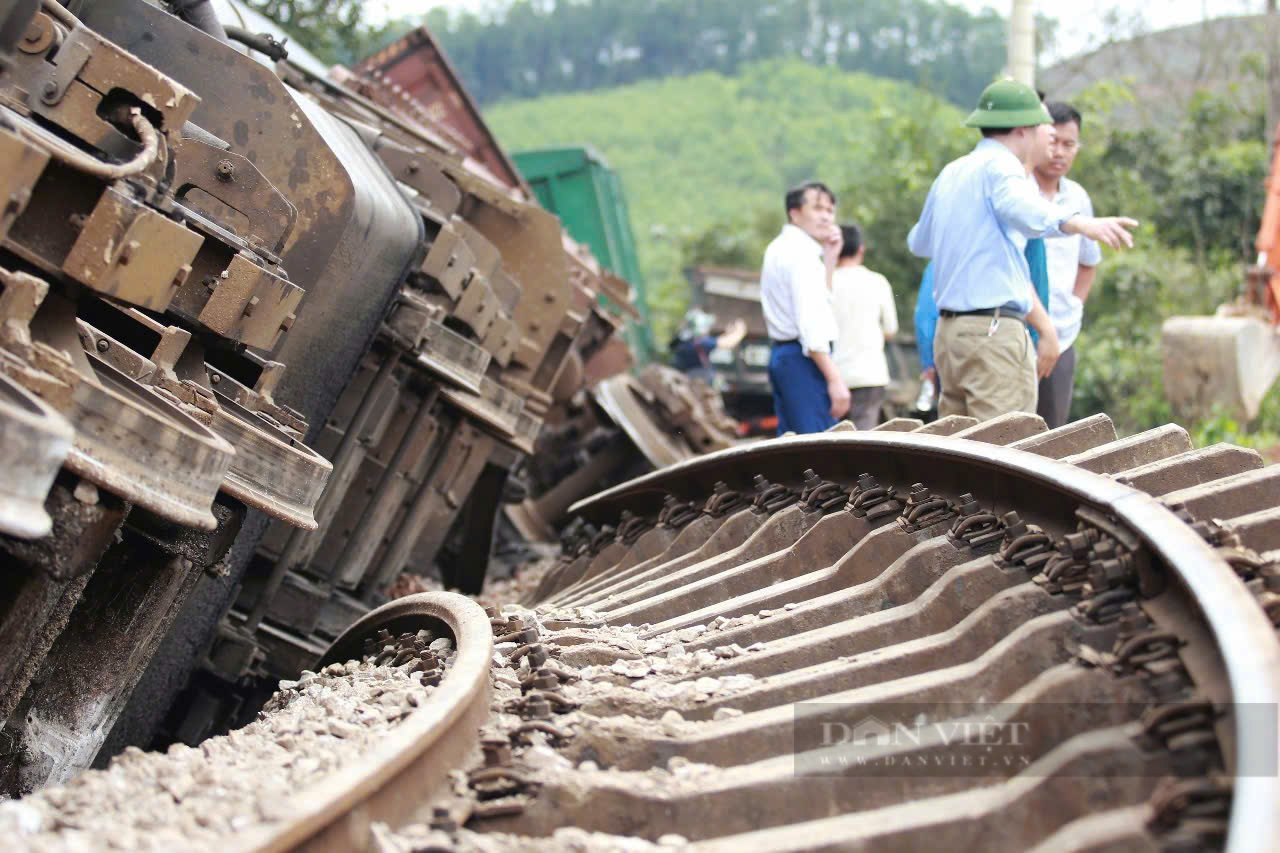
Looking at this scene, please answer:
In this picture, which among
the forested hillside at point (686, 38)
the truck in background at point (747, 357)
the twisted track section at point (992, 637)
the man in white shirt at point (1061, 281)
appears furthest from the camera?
the forested hillside at point (686, 38)

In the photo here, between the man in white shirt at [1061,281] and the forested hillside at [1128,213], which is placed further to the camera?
the forested hillside at [1128,213]

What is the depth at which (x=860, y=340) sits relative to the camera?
28.4ft

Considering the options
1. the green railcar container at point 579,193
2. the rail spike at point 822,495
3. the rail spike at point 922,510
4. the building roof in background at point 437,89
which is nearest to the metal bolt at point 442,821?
the rail spike at point 922,510

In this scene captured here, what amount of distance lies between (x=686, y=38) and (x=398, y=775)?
8636 centimetres

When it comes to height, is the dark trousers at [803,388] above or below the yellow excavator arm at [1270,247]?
below

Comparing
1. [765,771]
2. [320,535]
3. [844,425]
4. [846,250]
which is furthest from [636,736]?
[846,250]

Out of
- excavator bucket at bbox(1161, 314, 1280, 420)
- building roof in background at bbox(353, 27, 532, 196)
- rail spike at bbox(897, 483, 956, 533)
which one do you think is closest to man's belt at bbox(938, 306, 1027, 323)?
rail spike at bbox(897, 483, 956, 533)

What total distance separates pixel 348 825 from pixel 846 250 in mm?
6716

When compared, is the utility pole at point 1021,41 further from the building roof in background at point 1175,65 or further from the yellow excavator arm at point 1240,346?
the building roof in background at point 1175,65

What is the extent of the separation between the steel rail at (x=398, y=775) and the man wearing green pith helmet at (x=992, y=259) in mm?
2976

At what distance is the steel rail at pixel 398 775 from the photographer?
2.80m

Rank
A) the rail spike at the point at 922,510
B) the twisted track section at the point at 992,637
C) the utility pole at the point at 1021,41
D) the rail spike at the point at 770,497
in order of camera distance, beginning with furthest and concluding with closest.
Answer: the utility pole at the point at 1021,41, the rail spike at the point at 770,497, the rail spike at the point at 922,510, the twisted track section at the point at 992,637

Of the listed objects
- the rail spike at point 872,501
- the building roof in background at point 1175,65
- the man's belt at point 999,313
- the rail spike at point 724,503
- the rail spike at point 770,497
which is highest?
the building roof in background at point 1175,65

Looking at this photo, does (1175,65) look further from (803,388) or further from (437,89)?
(803,388)
